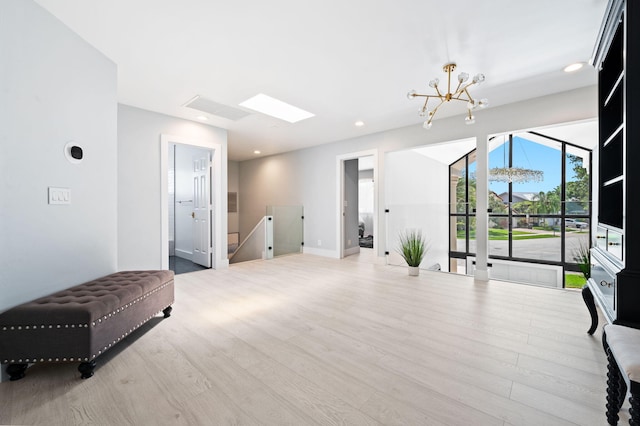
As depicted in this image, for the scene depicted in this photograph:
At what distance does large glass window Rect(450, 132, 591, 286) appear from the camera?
600 centimetres

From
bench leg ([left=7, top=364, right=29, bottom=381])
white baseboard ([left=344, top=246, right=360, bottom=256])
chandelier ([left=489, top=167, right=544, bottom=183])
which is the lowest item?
bench leg ([left=7, top=364, right=29, bottom=381])

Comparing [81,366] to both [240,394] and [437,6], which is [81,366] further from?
[437,6]

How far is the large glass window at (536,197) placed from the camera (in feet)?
19.7

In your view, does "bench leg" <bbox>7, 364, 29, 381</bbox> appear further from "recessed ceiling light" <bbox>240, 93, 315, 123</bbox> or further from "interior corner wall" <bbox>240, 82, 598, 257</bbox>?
"interior corner wall" <bbox>240, 82, 598, 257</bbox>

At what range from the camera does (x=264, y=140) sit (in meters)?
5.88

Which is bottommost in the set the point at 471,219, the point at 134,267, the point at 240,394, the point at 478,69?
the point at 240,394

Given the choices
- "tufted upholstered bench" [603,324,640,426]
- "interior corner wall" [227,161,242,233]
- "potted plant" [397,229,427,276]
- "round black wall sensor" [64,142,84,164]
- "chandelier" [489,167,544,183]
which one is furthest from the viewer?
"interior corner wall" [227,161,242,233]

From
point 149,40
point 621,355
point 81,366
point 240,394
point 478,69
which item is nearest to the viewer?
point 621,355

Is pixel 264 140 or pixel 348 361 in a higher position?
pixel 264 140

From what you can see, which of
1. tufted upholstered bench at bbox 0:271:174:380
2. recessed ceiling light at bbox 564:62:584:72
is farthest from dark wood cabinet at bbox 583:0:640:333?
tufted upholstered bench at bbox 0:271:174:380

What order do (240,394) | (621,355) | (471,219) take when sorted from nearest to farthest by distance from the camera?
(621,355)
(240,394)
(471,219)

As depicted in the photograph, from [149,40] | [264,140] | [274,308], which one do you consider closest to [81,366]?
[274,308]

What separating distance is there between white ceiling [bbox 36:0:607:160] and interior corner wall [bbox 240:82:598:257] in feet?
0.77

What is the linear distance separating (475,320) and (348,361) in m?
1.47
